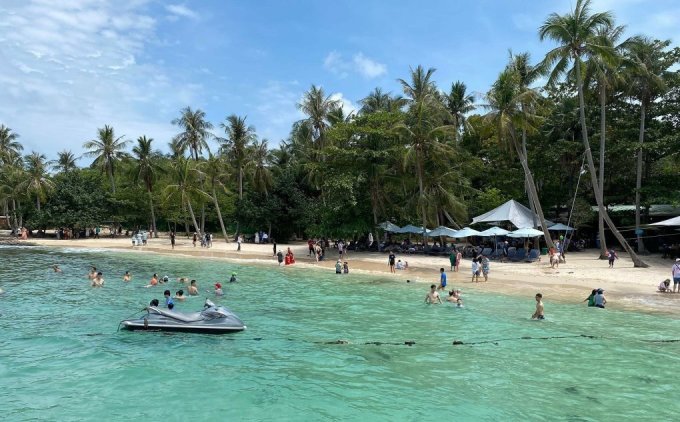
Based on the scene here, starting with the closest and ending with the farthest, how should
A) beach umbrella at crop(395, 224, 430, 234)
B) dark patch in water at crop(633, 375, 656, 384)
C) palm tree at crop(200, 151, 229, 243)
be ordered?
dark patch in water at crop(633, 375, 656, 384) → beach umbrella at crop(395, 224, 430, 234) → palm tree at crop(200, 151, 229, 243)

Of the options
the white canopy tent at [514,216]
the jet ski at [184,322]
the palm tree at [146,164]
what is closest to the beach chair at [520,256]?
the white canopy tent at [514,216]

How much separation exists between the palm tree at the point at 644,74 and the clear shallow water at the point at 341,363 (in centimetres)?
1994

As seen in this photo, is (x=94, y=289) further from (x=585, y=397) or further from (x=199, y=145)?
(x=199, y=145)

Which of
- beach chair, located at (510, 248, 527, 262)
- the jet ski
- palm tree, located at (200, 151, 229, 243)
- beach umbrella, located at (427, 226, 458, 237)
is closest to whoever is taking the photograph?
the jet ski

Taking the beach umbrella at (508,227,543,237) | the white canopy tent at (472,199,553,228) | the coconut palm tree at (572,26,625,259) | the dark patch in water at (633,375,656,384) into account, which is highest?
the coconut palm tree at (572,26,625,259)

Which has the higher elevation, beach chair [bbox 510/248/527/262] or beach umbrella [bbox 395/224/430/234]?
beach umbrella [bbox 395/224/430/234]

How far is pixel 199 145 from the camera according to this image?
56.2 meters

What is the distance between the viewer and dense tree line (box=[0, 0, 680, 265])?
3322 cm

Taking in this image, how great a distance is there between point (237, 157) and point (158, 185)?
13911 mm

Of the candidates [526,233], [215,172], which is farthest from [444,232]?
[215,172]

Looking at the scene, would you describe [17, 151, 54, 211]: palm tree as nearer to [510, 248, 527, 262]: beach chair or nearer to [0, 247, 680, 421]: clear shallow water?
[0, 247, 680, 421]: clear shallow water

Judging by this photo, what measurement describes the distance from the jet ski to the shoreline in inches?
540

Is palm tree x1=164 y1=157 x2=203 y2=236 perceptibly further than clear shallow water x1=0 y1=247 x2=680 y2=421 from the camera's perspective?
Yes

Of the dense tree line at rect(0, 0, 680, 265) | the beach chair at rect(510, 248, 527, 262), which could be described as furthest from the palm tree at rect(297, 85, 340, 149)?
the beach chair at rect(510, 248, 527, 262)
